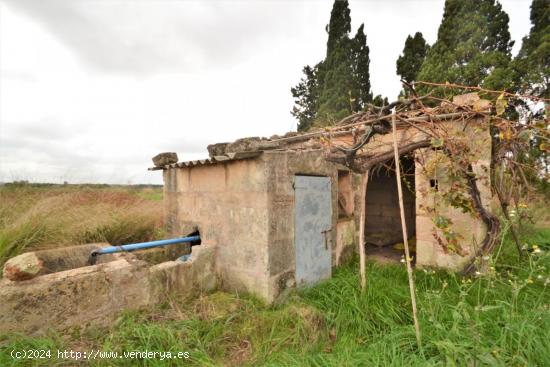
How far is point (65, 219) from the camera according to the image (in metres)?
4.89

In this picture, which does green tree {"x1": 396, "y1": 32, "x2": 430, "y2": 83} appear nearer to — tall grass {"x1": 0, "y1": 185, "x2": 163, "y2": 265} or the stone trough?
tall grass {"x1": 0, "y1": 185, "x2": 163, "y2": 265}

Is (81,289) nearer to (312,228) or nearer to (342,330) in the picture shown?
(342,330)

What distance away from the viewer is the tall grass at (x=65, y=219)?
423cm

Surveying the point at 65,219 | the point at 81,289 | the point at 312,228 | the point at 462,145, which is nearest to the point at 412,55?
the point at 462,145

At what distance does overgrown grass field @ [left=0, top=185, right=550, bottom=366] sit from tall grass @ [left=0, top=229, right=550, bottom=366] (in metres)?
0.01

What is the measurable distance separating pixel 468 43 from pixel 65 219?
15468 millimetres

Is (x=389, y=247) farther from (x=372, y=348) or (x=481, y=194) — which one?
(x=372, y=348)

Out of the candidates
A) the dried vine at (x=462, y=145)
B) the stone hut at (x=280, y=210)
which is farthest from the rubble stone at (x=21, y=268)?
the dried vine at (x=462, y=145)

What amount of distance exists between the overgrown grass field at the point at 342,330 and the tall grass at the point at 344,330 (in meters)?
0.01

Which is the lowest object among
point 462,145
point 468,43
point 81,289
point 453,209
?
point 81,289

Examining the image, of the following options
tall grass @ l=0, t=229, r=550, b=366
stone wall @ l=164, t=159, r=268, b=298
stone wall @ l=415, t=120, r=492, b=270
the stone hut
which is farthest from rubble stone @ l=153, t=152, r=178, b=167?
stone wall @ l=415, t=120, r=492, b=270

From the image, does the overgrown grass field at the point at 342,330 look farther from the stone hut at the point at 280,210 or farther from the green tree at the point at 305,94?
the green tree at the point at 305,94

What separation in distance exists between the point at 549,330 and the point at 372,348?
4.89 ft

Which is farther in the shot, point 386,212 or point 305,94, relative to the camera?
point 305,94
